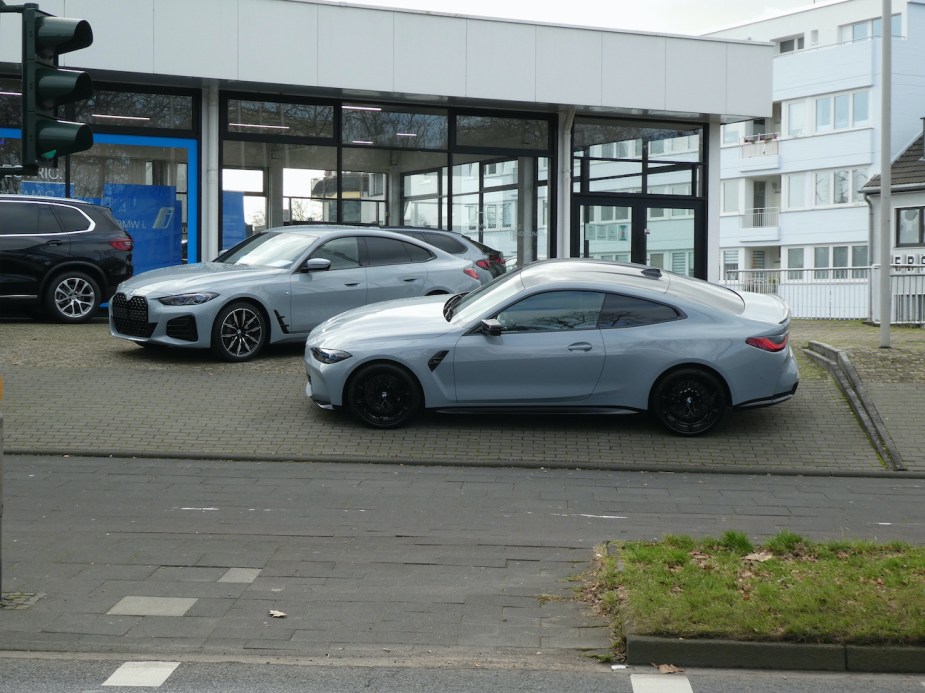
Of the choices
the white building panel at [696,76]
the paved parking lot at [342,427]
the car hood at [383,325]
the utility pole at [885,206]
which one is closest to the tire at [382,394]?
the paved parking lot at [342,427]

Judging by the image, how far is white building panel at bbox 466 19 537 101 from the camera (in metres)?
21.7

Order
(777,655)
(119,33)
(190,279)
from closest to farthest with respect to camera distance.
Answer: (777,655), (190,279), (119,33)

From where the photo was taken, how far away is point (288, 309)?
14.5 m

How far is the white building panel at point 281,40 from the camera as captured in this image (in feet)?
66.7

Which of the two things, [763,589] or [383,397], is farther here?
[383,397]

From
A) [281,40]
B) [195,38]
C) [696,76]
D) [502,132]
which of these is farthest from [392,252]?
[696,76]

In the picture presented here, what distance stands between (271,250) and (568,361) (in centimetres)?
538

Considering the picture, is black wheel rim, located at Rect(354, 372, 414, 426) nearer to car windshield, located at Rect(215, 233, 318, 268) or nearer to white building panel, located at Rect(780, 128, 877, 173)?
car windshield, located at Rect(215, 233, 318, 268)

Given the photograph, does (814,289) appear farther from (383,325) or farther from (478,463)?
(478,463)

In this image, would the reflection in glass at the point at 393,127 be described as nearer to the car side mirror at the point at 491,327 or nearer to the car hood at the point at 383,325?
the car hood at the point at 383,325

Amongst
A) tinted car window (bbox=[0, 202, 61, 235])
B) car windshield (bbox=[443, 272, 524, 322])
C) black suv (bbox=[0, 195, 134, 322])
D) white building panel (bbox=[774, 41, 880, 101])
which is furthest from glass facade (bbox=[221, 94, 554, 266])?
white building panel (bbox=[774, 41, 880, 101])

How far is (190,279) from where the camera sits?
46.0 ft

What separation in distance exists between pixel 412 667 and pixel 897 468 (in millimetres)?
6447

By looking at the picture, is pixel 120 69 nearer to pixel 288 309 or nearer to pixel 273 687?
pixel 288 309
